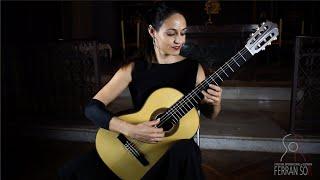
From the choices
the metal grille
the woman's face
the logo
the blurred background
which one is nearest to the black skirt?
the blurred background

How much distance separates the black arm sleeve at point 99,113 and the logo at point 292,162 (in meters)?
1.94

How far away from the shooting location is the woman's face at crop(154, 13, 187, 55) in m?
2.10

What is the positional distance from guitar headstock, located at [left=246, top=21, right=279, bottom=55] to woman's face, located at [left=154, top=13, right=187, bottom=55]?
0.41 metres

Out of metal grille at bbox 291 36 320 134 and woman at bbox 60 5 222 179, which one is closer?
woman at bbox 60 5 222 179

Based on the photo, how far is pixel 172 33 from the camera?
6.93 ft

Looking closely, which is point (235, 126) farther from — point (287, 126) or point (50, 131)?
point (50, 131)

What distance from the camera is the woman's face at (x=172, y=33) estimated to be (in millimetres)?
2102

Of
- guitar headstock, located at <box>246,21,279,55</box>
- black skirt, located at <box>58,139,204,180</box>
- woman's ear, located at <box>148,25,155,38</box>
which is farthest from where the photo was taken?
woman's ear, located at <box>148,25,155,38</box>

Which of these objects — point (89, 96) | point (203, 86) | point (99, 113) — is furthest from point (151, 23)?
point (89, 96)

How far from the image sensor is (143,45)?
239 cm

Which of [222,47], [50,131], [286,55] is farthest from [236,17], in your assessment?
[50,131]

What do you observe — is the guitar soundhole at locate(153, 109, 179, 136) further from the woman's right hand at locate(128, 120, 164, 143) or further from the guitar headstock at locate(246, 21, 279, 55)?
the guitar headstock at locate(246, 21, 279, 55)

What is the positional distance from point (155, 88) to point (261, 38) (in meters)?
0.70

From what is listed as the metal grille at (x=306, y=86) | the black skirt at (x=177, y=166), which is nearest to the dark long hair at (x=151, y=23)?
the black skirt at (x=177, y=166)
